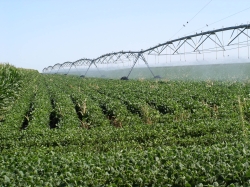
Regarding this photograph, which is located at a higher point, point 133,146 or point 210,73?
point 210,73

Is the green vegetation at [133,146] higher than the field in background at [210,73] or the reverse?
the reverse

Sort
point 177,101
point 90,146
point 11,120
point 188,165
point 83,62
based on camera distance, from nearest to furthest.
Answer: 1. point 188,165
2. point 90,146
3. point 11,120
4. point 177,101
5. point 83,62

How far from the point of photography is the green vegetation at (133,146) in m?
6.04

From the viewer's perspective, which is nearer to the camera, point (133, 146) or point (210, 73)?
point (133, 146)

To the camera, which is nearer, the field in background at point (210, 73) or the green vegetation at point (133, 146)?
the green vegetation at point (133, 146)

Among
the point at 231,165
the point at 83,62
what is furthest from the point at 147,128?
the point at 83,62

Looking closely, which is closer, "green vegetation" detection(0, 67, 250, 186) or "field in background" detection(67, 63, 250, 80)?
"green vegetation" detection(0, 67, 250, 186)

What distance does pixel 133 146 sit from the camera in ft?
30.9

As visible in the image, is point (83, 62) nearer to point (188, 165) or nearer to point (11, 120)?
point (11, 120)

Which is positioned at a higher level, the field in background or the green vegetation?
the field in background

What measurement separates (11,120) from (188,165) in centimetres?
927

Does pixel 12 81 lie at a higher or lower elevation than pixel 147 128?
higher

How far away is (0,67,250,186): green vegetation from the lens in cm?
604

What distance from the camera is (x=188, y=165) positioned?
645 centimetres
